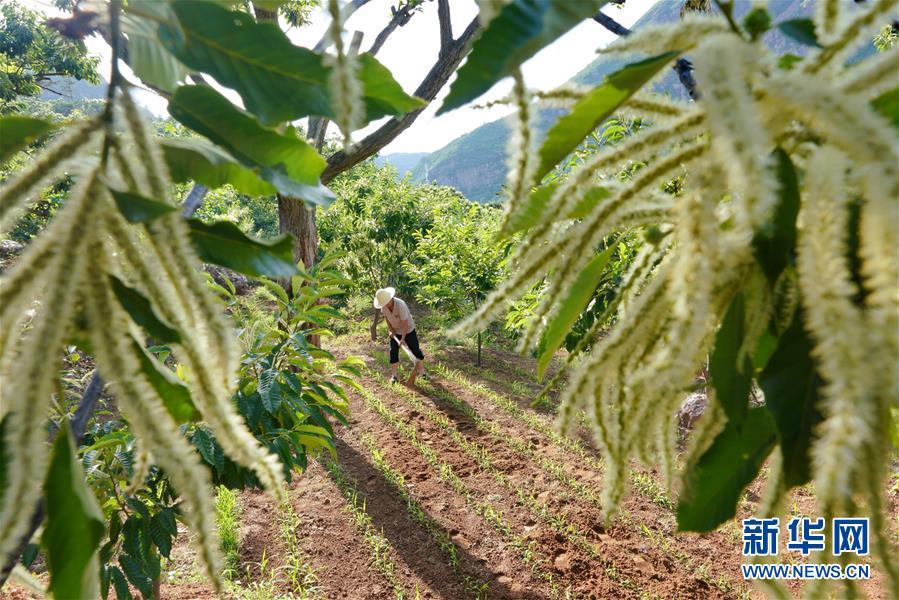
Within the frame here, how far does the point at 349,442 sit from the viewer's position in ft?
18.6

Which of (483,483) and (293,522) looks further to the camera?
(483,483)

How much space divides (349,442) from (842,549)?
5.48 metres

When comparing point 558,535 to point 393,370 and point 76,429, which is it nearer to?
point 76,429

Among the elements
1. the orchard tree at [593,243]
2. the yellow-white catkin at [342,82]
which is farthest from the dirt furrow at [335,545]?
the yellow-white catkin at [342,82]

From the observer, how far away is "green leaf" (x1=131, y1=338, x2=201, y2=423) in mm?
662

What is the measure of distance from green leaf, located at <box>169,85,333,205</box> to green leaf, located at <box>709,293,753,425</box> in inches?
21.8

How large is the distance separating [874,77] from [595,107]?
0.80 ft

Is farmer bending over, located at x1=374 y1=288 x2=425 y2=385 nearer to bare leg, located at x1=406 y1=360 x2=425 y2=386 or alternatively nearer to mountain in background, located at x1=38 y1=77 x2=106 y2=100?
bare leg, located at x1=406 y1=360 x2=425 y2=386

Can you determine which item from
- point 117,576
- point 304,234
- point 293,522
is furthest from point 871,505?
point 304,234

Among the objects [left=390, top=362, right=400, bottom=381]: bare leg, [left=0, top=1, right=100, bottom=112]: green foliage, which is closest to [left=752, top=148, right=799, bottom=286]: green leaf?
[left=390, top=362, right=400, bottom=381]: bare leg

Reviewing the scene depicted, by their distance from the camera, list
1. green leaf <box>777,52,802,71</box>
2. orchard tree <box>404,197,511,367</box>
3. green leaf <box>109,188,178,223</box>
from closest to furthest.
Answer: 1. green leaf <box>109,188,178,223</box>
2. green leaf <box>777,52,802,71</box>
3. orchard tree <box>404,197,511,367</box>

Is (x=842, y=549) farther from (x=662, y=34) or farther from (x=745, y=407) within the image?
(x=662, y=34)

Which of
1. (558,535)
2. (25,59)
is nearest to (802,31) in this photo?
(558,535)

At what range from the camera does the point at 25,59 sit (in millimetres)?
11797
